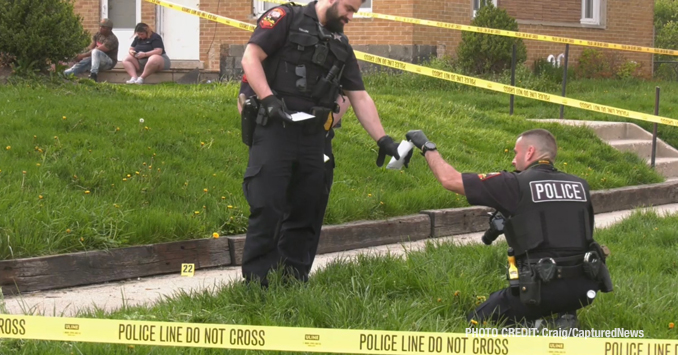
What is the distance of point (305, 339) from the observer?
3.99 m

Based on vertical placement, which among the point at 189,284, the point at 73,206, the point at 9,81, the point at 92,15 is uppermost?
the point at 92,15

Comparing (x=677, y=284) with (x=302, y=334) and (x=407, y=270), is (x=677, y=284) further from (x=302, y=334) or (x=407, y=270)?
(x=302, y=334)

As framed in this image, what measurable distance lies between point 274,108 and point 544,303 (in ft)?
5.91

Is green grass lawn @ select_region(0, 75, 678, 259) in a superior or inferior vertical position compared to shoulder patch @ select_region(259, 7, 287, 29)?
inferior

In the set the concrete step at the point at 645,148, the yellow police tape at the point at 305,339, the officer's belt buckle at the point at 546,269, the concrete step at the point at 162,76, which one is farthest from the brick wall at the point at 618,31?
the yellow police tape at the point at 305,339

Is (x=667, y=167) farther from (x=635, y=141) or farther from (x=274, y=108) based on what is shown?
(x=274, y=108)

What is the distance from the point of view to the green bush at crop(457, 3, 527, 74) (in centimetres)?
1678

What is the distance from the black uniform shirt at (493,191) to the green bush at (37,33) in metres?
7.13

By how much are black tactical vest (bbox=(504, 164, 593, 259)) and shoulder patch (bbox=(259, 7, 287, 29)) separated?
67.8 inches

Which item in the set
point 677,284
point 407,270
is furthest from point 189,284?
point 677,284

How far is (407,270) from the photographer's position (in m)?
5.95

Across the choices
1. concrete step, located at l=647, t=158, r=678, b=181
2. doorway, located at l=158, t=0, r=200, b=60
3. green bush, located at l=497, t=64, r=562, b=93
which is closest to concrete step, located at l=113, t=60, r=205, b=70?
doorway, located at l=158, t=0, r=200, b=60

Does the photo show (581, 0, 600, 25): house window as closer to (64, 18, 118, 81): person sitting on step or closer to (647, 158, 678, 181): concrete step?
(647, 158, 678, 181): concrete step

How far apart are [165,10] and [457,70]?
5.87 meters
